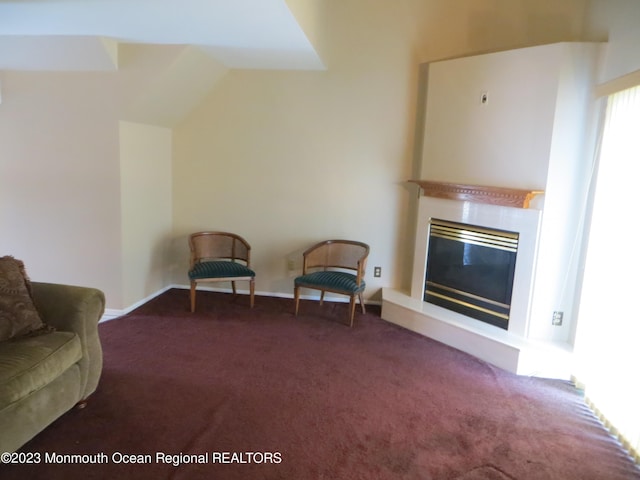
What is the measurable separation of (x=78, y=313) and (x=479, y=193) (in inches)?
114

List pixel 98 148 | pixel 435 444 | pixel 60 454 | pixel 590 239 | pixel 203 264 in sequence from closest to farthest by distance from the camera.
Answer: pixel 60 454, pixel 435 444, pixel 590 239, pixel 98 148, pixel 203 264

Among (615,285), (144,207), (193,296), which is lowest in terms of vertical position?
(193,296)

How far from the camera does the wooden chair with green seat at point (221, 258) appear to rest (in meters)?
3.96

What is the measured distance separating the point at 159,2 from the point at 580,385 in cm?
355

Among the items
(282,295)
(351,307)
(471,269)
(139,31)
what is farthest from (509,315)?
(139,31)

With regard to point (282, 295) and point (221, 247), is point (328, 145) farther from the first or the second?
point (282, 295)

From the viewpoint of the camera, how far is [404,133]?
421cm

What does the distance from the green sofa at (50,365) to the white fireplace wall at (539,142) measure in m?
2.89

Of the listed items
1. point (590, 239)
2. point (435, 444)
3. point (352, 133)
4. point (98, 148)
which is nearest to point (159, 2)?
point (98, 148)

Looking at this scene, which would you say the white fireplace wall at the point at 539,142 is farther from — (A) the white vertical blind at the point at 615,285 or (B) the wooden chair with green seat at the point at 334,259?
(B) the wooden chair with green seat at the point at 334,259

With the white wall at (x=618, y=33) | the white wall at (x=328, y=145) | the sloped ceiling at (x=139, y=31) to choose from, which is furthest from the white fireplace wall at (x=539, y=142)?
the sloped ceiling at (x=139, y=31)

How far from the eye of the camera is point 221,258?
4418 millimetres

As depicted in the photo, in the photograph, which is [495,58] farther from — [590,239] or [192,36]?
[192,36]

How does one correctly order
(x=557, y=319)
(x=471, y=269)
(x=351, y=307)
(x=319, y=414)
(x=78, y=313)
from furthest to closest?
(x=351, y=307)
(x=471, y=269)
(x=557, y=319)
(x=319, y=414)
(x=78, y=313)
